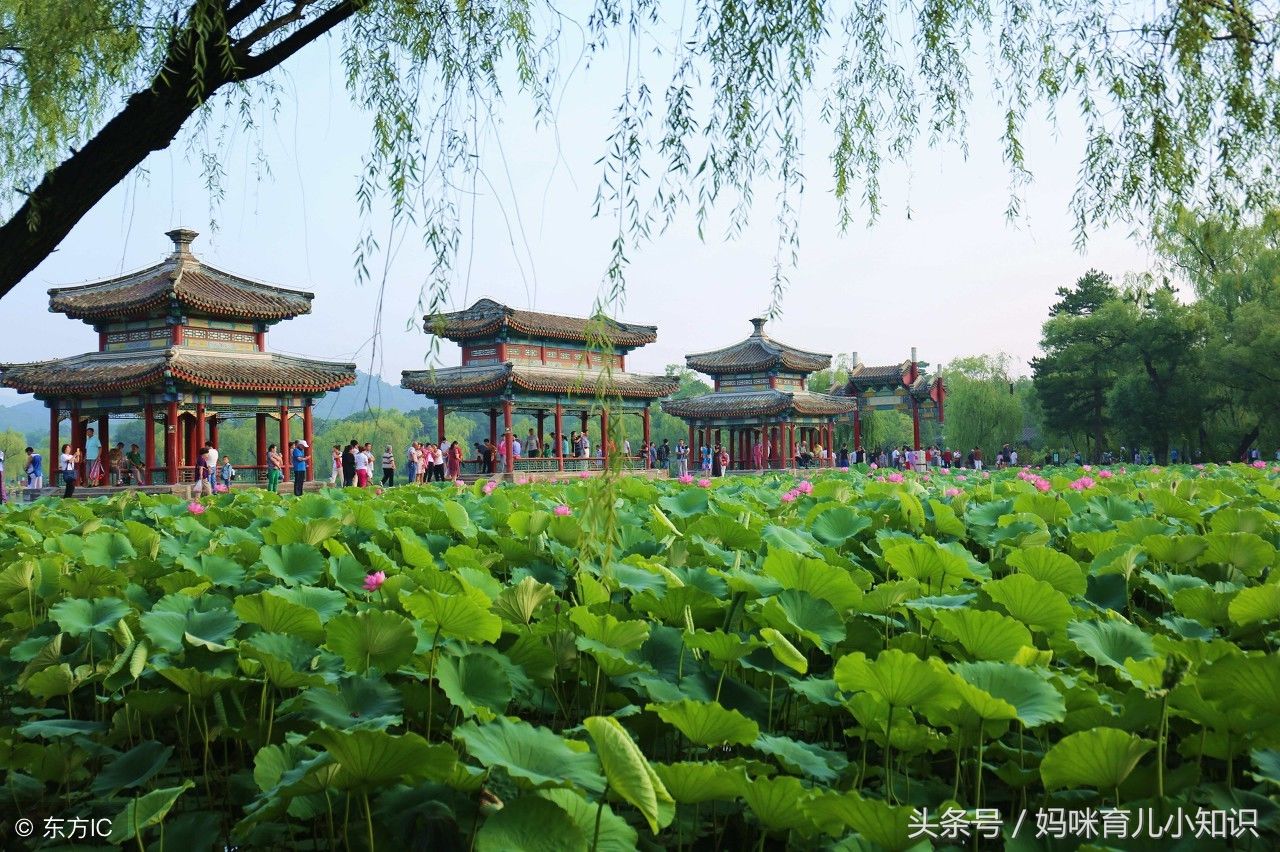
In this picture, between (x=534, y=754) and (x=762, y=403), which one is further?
(x=762, y=403)

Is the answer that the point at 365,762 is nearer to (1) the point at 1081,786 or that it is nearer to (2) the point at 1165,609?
(1) the point at 1081,786

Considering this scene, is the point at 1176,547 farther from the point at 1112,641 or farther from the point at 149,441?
the point at 149,441

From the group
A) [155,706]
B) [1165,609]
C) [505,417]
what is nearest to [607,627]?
[155,706]

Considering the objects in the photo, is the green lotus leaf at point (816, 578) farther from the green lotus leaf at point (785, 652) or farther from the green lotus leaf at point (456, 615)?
the green lotus leaf at point (456, 615)

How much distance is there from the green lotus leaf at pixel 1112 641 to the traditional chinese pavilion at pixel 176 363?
20210mm

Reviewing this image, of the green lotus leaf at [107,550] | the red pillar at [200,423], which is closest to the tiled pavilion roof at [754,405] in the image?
the red pillar at [200,423]

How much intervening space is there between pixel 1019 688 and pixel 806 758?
26 cm

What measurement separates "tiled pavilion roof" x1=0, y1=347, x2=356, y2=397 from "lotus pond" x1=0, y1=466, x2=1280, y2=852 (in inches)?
747

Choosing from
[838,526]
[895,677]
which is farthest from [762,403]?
[895,677]

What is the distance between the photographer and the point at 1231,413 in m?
31.0

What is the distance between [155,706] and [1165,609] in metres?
1.89

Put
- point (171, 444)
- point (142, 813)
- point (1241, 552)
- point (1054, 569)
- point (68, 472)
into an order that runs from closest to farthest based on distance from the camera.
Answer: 1. point (142, 813)
2. point (1054, 569)
3. point (1241, 552)
4. point (68, 472)
5. point (171, 444)

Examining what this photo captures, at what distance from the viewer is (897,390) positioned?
38.2 m

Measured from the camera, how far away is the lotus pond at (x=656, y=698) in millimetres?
1026
